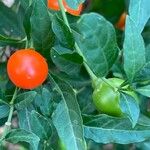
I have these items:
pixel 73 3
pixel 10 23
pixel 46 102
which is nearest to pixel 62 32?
pixel 73 3

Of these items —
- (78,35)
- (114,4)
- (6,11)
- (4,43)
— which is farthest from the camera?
(114,4)

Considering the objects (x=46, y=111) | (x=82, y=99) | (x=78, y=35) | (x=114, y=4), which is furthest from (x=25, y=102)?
(x=114, y=4)

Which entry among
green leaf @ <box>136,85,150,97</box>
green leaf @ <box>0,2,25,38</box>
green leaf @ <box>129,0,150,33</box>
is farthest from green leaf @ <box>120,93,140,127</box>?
green leaf @ <box>0,2,25,38</box>

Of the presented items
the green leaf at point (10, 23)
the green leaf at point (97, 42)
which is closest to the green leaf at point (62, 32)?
the green leaf at point (97, 42)

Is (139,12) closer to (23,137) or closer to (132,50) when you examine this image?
(132,50)

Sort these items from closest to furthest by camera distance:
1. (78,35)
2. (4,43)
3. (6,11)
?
(78,35) < (4,43) < (6,11)

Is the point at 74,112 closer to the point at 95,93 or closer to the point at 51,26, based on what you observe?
the point at 95,93

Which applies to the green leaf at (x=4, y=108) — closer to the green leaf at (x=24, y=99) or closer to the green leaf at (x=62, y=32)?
the green leaf at (x=24, y=99)
